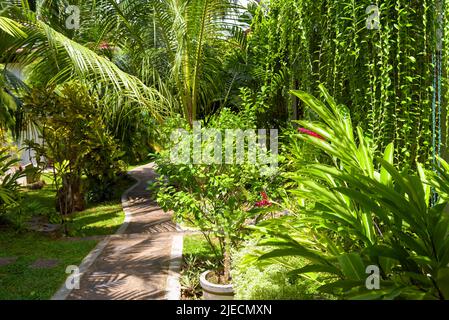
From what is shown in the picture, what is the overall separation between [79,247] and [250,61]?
15.6 ft

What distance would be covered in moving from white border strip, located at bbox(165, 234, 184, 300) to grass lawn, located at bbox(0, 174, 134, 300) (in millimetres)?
1320

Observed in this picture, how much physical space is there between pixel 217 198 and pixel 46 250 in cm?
358

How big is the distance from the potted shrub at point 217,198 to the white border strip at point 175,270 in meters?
0.38

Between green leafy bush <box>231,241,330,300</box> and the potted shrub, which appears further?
the potted shrub

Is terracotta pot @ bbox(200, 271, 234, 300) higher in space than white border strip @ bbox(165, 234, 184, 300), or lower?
higher

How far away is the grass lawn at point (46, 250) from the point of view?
15.9 ft

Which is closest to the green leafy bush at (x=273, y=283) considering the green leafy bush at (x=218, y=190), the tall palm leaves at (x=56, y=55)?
the green leafy bush at (x=218, y=190)

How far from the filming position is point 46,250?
21.3ft

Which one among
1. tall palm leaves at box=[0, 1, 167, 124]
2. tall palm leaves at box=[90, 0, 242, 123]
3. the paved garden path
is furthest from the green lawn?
tall palm leaves at box=[90, 0, 242, 123]

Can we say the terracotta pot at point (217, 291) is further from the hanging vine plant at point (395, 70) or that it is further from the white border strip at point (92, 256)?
the hanging vine plant at point (395, 70)

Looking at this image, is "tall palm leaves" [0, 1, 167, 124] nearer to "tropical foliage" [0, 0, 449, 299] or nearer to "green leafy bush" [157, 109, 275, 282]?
"tropical foliage" [0, 0, 449, 299]

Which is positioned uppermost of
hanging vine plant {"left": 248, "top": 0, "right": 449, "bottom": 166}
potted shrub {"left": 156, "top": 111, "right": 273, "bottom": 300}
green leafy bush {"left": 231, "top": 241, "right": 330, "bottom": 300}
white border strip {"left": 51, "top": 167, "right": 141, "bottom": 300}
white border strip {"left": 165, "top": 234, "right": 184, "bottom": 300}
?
hanging vine plant {"left": 248, "top": 0, "right": 449, "bottom": 166}

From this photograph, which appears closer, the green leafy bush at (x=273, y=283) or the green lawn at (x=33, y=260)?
the green leafy bush at (x=273, y=283)

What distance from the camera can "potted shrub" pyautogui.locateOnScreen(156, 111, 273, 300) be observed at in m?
4.11
